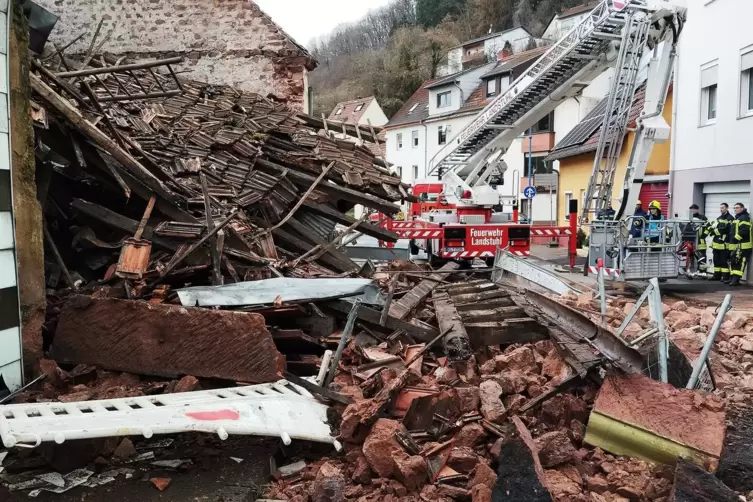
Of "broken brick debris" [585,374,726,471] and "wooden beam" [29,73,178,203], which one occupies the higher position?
"wooden beam" [29,73,178,203]

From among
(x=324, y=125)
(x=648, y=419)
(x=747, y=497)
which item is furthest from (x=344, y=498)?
(x=324, y=125)

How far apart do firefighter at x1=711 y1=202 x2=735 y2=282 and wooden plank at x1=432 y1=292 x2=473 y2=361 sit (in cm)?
926

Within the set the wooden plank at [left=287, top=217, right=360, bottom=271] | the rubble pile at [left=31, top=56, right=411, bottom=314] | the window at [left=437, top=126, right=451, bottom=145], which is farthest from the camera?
the window at [left=437, top=126, right=451, bottom=145]

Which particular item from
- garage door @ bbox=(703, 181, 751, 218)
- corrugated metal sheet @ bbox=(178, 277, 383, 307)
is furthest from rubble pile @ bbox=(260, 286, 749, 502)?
garage door @ bbox=(703, 181, 751, 218)

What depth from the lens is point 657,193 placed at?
19375 millimetres

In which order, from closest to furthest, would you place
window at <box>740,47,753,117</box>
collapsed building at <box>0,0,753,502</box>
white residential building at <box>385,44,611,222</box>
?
collapsed building at <box>0,0,753,502</box>, window at <box>740,47,753,117</box>, white residential building at <box>385,44,611,222</box>

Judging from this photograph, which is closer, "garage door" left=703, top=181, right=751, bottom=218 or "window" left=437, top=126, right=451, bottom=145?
"garage door" left=703, top=181, right=751, bottom=218

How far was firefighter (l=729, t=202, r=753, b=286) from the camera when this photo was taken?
13.4 metres

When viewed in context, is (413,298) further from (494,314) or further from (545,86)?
(545,86)

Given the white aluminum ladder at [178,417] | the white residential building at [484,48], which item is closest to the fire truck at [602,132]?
the white aluminum ladder at [178,417]

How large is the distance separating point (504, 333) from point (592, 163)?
18161mm

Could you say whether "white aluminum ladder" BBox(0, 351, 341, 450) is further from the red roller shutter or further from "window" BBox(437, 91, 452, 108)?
"window" BBox(437, 91, 452, 108)

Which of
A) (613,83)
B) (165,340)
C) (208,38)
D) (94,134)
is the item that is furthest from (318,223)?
(208,38)

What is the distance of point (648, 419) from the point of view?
430cm
